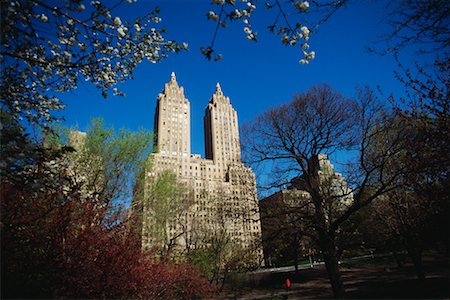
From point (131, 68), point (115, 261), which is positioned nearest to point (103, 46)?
point (131, 68)

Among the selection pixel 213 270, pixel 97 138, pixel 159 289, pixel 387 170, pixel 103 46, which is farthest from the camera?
pixel 213 270

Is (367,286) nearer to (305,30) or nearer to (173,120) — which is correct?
(305,30)

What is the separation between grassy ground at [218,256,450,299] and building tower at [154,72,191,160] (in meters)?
65.3

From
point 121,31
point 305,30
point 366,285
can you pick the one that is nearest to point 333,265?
point 305,30

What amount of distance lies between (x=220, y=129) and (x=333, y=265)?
9192cm

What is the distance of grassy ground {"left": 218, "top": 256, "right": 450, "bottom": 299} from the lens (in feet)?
42.4

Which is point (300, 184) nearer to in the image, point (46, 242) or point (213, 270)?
point (46, 242)

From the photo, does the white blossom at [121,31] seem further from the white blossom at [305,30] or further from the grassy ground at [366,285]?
the grassy ground at [366,285]

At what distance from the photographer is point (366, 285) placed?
1773 centimetres

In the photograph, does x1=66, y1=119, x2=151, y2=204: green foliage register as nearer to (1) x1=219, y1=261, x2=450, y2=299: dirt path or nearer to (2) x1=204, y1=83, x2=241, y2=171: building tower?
(1) x1=219, y1=261, x2=450, y2=299: dirt path

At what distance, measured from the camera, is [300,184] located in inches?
447

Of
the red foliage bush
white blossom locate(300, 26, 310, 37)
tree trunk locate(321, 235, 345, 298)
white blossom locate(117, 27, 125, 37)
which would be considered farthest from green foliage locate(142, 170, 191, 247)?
white blossom locate(300, 26, 310, 37)

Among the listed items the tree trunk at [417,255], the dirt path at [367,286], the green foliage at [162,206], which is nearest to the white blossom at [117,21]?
the dirt path at [367,286]

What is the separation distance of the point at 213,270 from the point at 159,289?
33.1 feet
